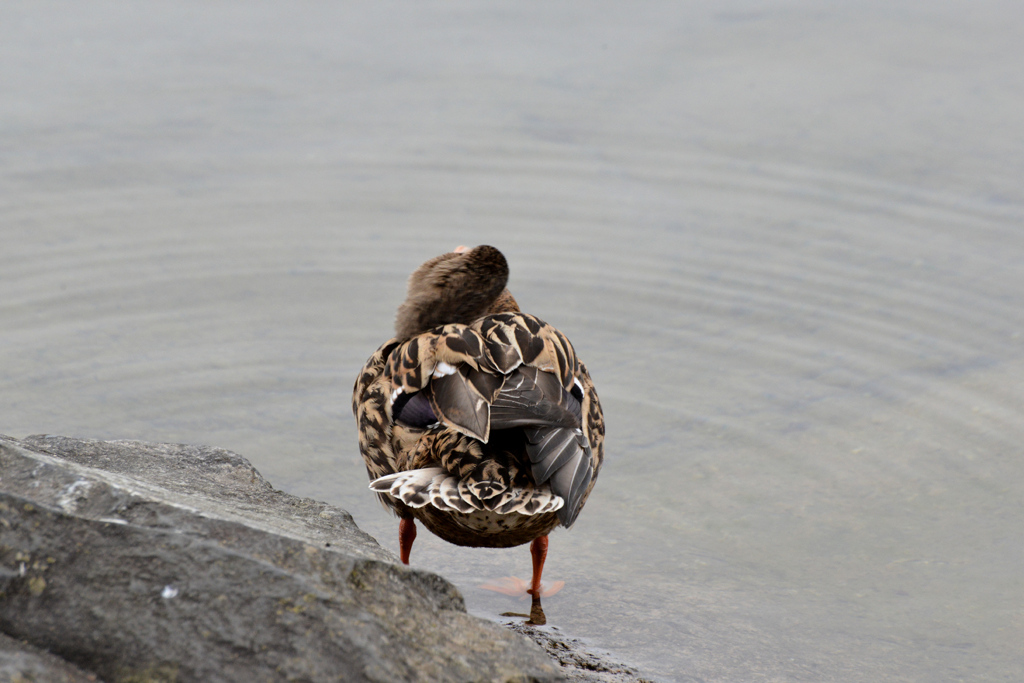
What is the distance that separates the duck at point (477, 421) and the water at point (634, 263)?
2.59 ft

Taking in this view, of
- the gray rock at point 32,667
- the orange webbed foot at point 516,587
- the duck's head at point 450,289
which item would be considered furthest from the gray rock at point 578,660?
the gray rock at point 32,667

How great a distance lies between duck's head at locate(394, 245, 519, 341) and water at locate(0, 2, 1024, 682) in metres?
1.12

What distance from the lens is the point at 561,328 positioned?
7.65m

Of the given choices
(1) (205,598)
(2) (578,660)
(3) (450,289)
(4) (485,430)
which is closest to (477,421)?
(4) (485,430)

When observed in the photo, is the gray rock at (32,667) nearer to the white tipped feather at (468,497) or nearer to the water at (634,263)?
the white tipped feather at (468,497)

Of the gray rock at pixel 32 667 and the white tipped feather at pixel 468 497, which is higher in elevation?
the gray rock at pixel 32 667

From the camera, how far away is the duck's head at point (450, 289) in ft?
17.7

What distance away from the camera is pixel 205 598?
111 inches

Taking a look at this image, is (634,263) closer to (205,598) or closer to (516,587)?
(516,587)

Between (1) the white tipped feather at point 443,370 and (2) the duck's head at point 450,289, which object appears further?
(2) the duck's head at point 450,289

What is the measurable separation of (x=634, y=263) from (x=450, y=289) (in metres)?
3.22

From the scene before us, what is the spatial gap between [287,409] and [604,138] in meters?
4.39

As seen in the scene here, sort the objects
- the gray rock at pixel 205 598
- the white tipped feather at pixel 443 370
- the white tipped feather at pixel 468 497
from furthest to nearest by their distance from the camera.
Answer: the white tipped feather at pixel 443 370, the white tipped feather at pixel 468 497, the gray rock at pixel 205 598

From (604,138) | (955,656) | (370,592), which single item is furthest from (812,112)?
(370,592)
